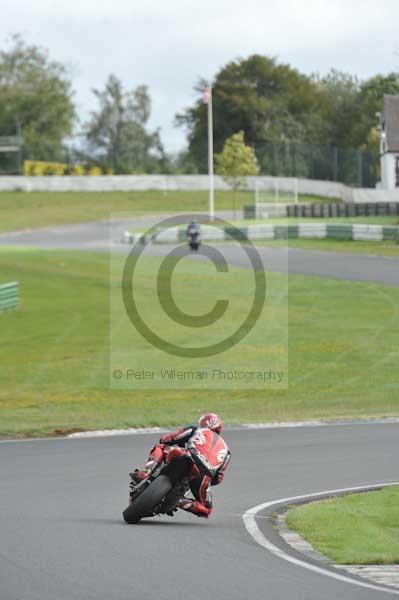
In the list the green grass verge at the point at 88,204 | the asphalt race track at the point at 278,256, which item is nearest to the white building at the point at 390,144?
the green grass verge at the point at 88,204

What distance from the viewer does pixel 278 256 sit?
50312mm

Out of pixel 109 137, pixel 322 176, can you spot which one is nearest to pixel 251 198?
pixel 322 176

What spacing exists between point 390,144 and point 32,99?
53.2 metres

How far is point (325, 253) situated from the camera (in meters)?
50.8

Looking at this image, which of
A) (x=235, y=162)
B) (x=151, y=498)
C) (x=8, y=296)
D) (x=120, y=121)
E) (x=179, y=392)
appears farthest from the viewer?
(x=120, y=121)

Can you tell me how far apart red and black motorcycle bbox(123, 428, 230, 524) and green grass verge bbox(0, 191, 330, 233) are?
7294 centimetres

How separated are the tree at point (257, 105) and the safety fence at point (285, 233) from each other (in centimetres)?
5014

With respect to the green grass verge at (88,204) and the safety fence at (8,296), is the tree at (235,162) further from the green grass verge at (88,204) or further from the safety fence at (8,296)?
the safety fence at (8,296)

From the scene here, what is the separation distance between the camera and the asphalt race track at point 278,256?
43062mm

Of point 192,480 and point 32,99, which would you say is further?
point 32,99

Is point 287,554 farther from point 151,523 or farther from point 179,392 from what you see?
point 179,392

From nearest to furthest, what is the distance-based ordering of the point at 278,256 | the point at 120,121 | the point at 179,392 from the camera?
the point at 179,392 → the point at 278,256 → the point at 120,121

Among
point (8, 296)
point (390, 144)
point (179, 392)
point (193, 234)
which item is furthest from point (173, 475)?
point (390, 144)

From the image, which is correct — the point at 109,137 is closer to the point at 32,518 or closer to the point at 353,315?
the point at 353,315
